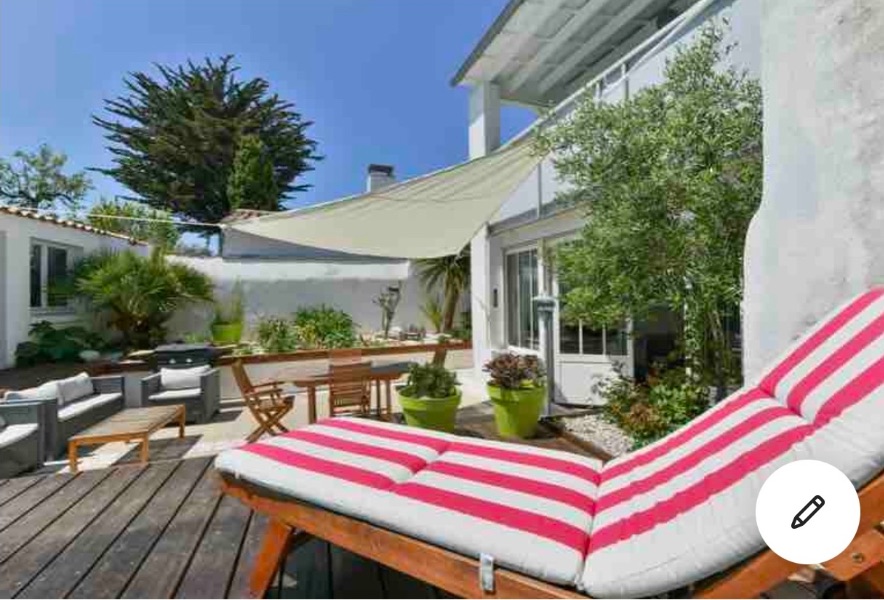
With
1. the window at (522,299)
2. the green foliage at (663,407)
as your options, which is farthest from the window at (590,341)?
the green foliage at (663,407)

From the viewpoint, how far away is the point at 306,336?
1149 cm

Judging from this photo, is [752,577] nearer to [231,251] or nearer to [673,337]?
[673,337]

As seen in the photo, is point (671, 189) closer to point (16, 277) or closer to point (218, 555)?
point (218, 555)

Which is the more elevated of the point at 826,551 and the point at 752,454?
the point at 752,454

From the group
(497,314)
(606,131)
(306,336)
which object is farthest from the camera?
(306,336)

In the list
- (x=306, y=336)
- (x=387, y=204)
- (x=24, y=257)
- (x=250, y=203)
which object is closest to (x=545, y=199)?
(x=387, y=204)

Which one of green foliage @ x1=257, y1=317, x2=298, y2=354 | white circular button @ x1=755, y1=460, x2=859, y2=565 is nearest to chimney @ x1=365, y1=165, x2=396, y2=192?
green foliage @ x1=257, y1=317, x2=298, y2=354

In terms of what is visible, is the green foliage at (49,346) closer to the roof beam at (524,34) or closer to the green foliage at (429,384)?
the green foliage at (429,384)

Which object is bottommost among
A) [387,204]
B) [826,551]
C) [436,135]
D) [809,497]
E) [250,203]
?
[826,551]

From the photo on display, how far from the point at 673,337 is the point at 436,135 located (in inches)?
956

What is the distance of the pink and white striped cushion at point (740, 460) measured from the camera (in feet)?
4.51

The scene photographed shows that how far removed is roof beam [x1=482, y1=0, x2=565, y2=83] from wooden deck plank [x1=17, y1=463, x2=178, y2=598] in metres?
7.51

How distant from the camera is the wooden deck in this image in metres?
2.21

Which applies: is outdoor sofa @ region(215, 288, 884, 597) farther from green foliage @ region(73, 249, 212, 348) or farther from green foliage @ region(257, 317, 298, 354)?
green foliage @ region(73, 249, 212, 348)
